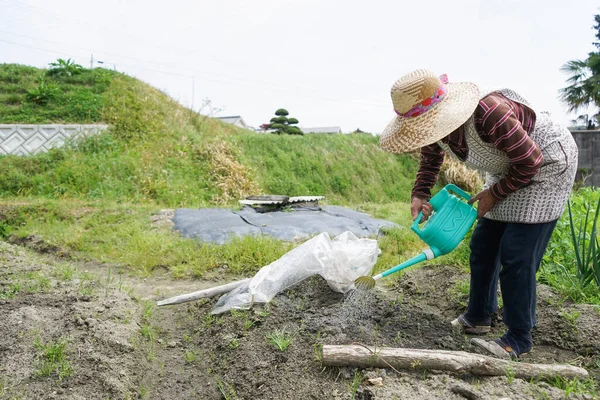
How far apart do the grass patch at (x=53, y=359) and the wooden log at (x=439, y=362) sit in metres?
1.20

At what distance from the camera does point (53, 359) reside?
2283mm

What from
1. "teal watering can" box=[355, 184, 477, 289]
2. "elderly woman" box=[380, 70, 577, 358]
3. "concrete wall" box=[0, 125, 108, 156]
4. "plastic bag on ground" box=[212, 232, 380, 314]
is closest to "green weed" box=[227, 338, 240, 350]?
"plastic bag on ground" box=[212, 232, 380, 314]

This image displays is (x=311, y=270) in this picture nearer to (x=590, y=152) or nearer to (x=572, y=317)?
(x=572, y=317)

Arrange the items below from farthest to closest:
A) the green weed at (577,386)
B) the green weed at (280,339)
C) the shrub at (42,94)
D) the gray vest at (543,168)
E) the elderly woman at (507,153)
Result: the shrub at (42,94) < the green weed at (280,339) < the gray vest at (543,168) < the elderly woman at (507,153) < the green weed at (577,386)

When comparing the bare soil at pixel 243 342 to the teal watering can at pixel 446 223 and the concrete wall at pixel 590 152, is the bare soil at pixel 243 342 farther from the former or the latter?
the concrete wall at pixel 590 152

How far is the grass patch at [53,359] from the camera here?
219cm

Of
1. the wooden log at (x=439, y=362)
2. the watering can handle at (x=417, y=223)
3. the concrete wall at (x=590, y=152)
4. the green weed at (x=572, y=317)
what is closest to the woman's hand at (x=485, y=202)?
the watering can handle at (x=417, y=223)

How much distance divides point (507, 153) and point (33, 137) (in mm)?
9815

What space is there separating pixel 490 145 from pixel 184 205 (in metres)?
6.91

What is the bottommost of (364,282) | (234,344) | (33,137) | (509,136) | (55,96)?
(234,344)

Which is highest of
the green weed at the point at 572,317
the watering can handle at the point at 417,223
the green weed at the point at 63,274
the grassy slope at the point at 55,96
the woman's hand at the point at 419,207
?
the grassy slope at the point at 55,96

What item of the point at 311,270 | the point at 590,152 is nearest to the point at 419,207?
the point at 311,270

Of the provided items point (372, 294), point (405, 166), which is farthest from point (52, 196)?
point (405, 166)

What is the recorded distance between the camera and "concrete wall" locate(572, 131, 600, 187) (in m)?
10.3
